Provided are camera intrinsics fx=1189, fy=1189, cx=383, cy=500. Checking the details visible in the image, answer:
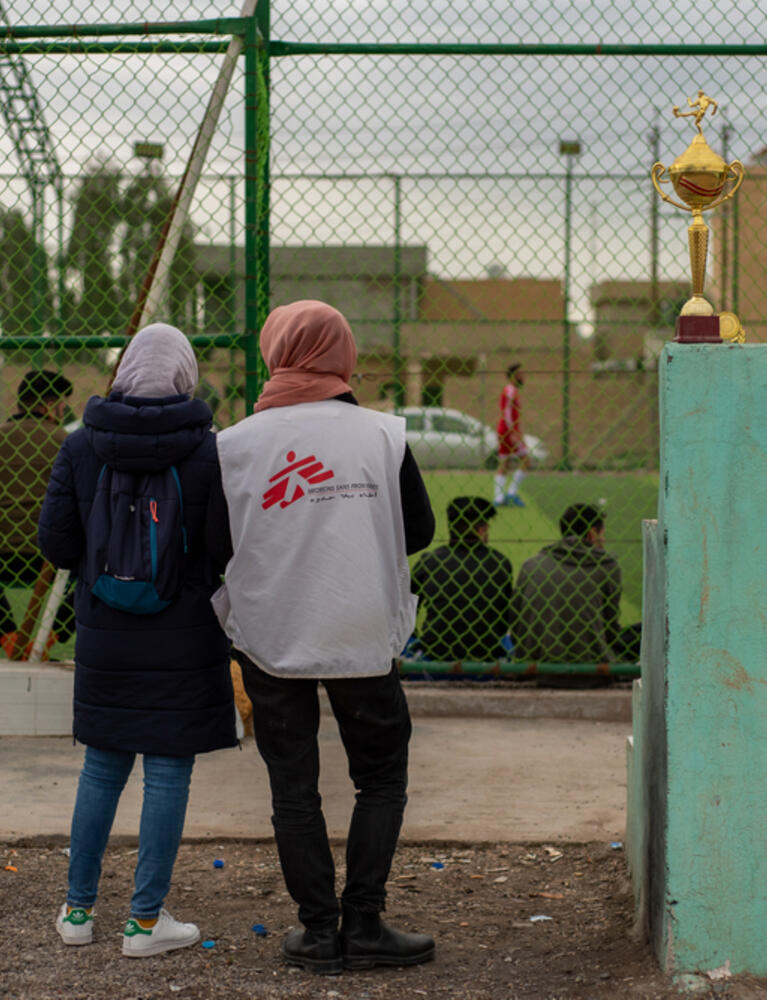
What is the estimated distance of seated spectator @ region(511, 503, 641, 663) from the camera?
5652mm

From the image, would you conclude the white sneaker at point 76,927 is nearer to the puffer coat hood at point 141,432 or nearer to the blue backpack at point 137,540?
the blue backpack at point 137,540

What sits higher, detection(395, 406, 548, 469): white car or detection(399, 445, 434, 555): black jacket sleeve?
detection(395, 406, 548, 469): white car

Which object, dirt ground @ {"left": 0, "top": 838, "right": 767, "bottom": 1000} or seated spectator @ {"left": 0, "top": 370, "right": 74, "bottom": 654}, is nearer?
dirt ground @ {"left": 0, "top": 838, "right": 767, "bottom": 1000}

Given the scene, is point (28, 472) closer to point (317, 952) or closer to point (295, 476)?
point (295, 476)

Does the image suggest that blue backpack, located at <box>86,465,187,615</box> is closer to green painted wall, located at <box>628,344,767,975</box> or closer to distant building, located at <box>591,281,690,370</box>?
green painted wall, located at <box>628,344,767,975</box>

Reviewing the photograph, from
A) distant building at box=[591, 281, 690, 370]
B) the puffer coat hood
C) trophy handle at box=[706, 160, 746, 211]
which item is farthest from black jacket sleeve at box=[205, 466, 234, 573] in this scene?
distant building at box=[591, 281, 690, 370]

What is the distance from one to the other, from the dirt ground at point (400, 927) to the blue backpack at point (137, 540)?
922mm

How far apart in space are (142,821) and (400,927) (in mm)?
803

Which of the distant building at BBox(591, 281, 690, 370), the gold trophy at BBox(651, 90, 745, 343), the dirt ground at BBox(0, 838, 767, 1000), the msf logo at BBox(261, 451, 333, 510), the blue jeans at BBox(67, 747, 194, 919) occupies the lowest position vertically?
the dirt ground at BBox(0, 838, 767, 1000)

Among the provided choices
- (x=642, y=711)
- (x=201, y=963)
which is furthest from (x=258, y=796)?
(x=642, y=711)

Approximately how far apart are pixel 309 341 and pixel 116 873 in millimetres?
1832

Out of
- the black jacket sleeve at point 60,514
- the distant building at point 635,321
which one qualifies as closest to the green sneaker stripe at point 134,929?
the black jacket sleeve at point 60,514

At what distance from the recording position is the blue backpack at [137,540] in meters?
2.98

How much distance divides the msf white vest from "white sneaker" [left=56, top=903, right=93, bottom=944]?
34.0 inches
